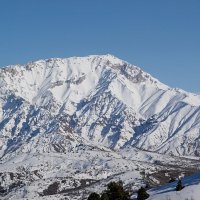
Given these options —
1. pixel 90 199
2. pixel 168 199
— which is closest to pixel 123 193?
pixel 90 199

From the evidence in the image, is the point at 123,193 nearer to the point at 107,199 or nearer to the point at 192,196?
the point at 107,199

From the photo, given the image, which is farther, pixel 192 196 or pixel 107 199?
pixel 107 199

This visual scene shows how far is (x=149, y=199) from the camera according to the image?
6757 inches

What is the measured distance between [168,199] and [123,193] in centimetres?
2195

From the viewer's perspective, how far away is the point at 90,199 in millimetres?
179000

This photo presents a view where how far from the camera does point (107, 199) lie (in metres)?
171

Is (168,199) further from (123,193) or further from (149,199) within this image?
(123,193)

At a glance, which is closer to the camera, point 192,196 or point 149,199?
point 192,196

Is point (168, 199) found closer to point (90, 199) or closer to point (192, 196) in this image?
point (192, 196)

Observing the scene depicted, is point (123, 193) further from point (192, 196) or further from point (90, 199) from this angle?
point (192, 196)

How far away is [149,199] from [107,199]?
495 inches

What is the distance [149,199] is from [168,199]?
35.3 feet

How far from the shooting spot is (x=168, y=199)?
162000mm

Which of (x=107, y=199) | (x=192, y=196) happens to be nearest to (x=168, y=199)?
(x=192, y=196)
